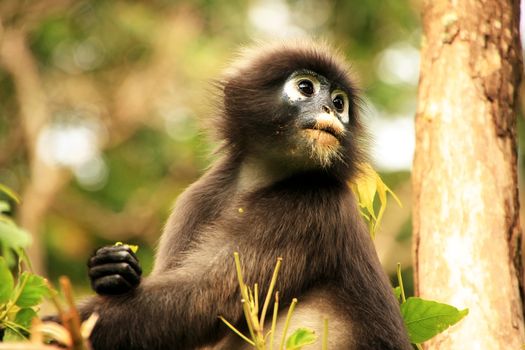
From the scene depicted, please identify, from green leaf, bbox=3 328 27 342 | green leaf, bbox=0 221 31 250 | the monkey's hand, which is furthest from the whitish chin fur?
green leaf, bbox=0 221 31 250

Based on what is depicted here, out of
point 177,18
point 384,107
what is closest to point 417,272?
point 384,107

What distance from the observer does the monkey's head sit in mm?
3908

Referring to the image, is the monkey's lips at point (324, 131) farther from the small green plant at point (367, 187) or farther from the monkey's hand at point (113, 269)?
the monkey's hand at point (113, 269)

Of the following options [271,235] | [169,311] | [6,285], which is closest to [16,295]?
[6,285]

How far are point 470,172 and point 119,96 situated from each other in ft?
26.6

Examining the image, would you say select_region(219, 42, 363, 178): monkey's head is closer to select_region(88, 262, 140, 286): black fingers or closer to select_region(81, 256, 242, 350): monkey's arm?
select_region(81, 256, 242, 350): monkey's arm

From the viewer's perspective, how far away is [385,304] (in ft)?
11.9

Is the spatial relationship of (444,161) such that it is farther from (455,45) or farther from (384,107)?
(384,107)

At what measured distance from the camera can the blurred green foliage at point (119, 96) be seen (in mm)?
11070

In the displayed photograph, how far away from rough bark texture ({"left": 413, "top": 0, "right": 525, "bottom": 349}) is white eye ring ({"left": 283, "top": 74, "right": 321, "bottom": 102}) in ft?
2.11

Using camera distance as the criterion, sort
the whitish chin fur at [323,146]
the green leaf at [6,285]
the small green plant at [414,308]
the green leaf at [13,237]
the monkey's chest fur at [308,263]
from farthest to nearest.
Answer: the whitish chin fur at [323,146] → the monkey's chest fur at [308,263] → the small green plant at [414,308] → the green leaf at [6,285] → the green leaf at [13,237]

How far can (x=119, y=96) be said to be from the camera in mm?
11609

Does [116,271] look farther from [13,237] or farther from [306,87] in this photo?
[306,87]

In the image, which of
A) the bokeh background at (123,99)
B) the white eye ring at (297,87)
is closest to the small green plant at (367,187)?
the white eye ring at (297,87)
